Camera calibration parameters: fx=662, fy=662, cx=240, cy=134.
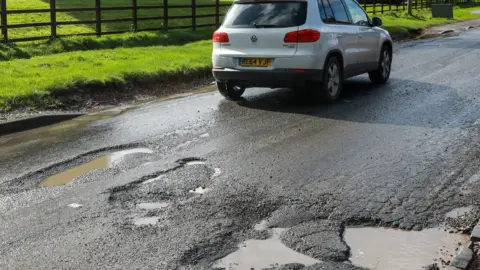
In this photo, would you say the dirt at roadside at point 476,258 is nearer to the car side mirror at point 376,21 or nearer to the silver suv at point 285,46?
the silver suv at point 285,46

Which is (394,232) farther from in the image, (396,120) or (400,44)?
(400,44)

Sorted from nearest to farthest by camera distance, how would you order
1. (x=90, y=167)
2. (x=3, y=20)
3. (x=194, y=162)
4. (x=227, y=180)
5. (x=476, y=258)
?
(x=476, y=258) < (x=227, y=180) < (x=90, y=167) < (x=194, y=162) < (x=3, y=20)

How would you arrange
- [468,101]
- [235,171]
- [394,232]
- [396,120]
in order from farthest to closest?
[468,101], [396,120], [235,171], [394,232]

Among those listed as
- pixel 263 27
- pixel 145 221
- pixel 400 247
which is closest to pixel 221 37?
pixel 263 27

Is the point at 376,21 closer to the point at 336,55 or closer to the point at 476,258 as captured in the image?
the point at 336,55

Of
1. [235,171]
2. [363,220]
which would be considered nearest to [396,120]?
[235,171]

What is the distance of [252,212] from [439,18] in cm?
3524

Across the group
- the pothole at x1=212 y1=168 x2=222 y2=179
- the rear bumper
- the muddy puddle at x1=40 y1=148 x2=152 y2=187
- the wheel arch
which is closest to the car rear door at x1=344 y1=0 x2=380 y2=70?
the wheel arch

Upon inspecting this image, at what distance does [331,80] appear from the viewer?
10727 millimetres

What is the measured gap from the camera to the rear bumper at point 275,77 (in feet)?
33.1

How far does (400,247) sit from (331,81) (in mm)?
6078

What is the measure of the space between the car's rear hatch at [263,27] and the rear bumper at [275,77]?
0.26m

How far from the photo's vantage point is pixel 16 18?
85.8ft

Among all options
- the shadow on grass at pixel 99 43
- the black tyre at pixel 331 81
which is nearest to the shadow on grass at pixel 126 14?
the shadow on grass at pixel 99 43
